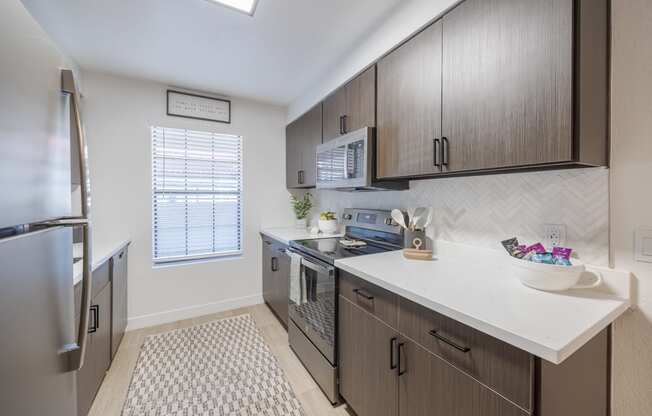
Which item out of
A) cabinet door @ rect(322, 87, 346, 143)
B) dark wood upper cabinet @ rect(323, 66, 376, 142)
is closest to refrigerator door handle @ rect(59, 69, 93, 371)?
dark wood upper cabinet @ rect(323, 66, 376, 142)

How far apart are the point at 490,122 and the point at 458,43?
423 mm

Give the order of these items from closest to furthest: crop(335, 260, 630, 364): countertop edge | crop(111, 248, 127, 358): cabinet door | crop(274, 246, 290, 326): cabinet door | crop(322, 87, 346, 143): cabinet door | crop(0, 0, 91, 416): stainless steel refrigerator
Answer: crop(0, 0, 91, 416): stainless steel refrigerator < crop(335, 260, 630, 364): countertop edge < crop(111, 248, 127, 358): cabinet door < crop(322, 87, 346, 143): cabinet door < crop(274, 246, 290, 326): cabinet door

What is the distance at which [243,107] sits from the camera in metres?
3.06

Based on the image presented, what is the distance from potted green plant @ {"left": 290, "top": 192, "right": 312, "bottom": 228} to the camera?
3.23 metres

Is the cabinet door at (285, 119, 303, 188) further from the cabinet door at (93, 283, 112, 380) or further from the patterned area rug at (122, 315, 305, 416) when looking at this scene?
the cabinet door at (93, 283, 112, 380)

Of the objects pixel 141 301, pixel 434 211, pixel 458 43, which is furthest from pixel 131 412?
pixel 458 43

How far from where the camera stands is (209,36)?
1.87 m

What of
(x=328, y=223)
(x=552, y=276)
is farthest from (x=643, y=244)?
(x=328, y=223)

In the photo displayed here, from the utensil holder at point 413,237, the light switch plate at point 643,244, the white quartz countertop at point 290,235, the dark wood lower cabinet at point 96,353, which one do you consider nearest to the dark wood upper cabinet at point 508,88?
the light switch plate at point 643,244

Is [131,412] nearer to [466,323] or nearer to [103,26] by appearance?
[466,323]

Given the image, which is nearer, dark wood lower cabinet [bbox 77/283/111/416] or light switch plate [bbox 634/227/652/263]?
light switch plate [bbox 634/227/652/263]

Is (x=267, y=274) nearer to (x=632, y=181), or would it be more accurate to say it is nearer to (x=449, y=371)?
(x=449, y=371)

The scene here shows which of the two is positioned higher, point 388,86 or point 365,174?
point 388,86

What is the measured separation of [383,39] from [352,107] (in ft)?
1.54
